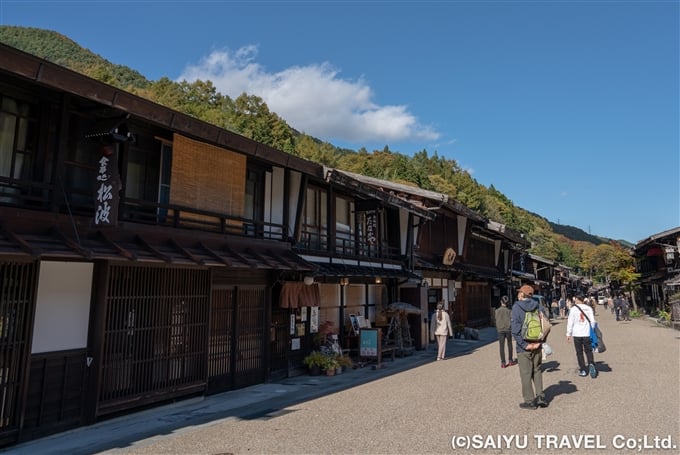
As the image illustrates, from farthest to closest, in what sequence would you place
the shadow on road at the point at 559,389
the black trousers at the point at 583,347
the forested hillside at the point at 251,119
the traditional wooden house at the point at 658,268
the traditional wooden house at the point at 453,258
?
the forested hillside at the point at 251,119 < the traditional wooden house at the point at 658,268 < the traditional wooden house at the point at 453,258 < the black trousers at the point at 583,347 < the shadow on road at the point at 559,389

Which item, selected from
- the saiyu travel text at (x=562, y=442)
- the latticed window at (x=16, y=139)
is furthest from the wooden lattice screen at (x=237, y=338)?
the saiyu travel text at (x=562, y=442)

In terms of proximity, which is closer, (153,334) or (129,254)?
(129,254)

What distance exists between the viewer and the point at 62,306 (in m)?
7.86

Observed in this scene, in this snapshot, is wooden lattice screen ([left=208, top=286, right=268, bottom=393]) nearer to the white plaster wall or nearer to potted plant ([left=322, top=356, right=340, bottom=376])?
Answer: potted plant ([left=322, top=356, right=340, bottom=376])

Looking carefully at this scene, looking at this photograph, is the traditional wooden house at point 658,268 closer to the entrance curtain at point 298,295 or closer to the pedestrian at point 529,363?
the pedestrian at point 529,363

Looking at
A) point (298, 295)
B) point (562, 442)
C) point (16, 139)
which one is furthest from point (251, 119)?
point (562, 442)

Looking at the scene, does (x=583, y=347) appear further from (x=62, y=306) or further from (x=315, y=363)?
(x=62, y=306)

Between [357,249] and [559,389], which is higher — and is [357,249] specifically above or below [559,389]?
above

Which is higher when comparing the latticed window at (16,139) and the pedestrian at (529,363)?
the latticed window at (16,139)

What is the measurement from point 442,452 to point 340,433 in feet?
5.78

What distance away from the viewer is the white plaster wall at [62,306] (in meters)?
7.53

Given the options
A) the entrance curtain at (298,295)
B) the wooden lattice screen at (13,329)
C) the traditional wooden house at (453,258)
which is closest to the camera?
the wooden lattice screen at (13,329)

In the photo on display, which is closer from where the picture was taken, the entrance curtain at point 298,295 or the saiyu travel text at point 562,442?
the saiyu travel text at point 562,442

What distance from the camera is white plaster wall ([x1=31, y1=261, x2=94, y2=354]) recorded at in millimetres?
7527
